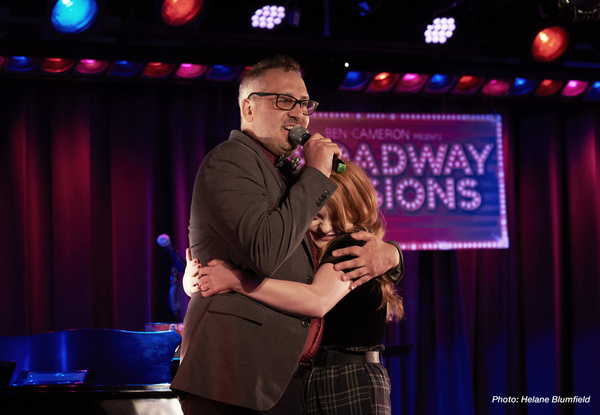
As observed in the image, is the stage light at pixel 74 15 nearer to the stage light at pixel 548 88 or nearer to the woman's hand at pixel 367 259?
the woman's hand at pixel 367 259

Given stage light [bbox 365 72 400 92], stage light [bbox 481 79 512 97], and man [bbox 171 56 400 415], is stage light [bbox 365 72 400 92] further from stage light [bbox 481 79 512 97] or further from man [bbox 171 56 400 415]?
man [bbox 171 56 400 415]

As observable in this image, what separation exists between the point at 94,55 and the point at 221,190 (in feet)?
9.22

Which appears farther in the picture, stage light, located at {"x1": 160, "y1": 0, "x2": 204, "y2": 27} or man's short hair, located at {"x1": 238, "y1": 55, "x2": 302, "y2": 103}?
stage light, located at {"x1": 160, "y1": 0, "x2": 204, "y2": 27}

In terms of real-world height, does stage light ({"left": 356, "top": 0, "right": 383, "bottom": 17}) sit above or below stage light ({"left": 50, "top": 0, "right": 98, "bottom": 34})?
above

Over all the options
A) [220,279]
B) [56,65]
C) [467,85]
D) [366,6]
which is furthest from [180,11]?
[220,279]

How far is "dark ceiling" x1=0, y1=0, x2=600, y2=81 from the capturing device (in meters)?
4.04

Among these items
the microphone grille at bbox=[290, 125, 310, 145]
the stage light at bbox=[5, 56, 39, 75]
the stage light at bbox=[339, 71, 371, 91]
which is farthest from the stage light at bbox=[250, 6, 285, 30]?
the microphone grille at bbox=[290, 125, 310, 145]

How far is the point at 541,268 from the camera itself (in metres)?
5.43

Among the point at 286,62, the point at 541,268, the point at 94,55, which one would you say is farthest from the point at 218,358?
the point at 541,268

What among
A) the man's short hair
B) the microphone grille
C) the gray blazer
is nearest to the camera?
the gray blazer

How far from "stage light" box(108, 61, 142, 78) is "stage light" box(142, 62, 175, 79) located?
0.19 feet

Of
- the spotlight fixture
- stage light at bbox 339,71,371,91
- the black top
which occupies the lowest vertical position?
the black top

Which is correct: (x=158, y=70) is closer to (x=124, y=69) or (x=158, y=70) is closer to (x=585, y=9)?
(x=124, y=69)

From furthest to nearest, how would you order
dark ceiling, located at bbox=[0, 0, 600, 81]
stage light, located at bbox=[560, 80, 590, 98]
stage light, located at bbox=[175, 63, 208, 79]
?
stage light, located at bbox=[560, 80, 590, 98], stage light, located at bbox=[175, 63, 208, 79], dark ceiling, located at bbox=[0, 0, 600, 81]
